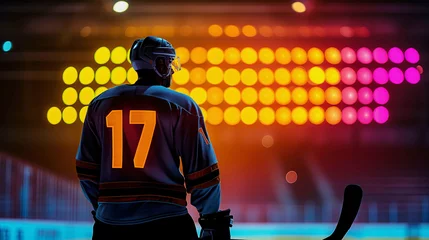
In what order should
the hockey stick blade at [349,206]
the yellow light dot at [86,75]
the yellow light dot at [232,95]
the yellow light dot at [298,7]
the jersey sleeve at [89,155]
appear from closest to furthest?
the hockey stick blade at [349,206], the jersey sleeve at [89,155], the yellow light dot at [232,95], the yellow light dot at [86,75], the yellow light dot at [298,7]

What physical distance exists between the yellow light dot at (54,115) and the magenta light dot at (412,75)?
1476 mm

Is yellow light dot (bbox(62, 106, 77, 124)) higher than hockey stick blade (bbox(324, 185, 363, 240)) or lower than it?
higher

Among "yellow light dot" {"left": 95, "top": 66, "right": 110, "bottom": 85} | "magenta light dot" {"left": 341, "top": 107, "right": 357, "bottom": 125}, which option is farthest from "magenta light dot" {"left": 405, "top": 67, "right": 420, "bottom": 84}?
"yellow light dot" {"left": 95, "top": 66, "right": 110, "bottom": 85}

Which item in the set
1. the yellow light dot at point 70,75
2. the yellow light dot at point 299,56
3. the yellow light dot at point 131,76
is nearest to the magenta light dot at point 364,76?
the yellow light dot at point 299,56

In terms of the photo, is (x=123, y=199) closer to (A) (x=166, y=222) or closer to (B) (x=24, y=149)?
(A) (x=166, y=222)

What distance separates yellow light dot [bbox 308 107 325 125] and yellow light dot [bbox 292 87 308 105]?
0.17 ft

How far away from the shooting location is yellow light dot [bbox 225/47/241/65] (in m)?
2.93

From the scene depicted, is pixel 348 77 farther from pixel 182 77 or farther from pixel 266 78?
pixel 182 77

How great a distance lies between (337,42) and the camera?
3.01 m

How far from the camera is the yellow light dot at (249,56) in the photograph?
9.61ft

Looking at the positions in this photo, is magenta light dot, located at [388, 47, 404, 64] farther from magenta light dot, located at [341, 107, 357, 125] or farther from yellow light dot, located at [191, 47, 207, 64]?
yellow light dot, located at [191, 47, 207, 64]

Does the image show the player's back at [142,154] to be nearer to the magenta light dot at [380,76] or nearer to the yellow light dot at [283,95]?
the yellow light dot at [283,95]

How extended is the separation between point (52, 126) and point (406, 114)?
1499 mm

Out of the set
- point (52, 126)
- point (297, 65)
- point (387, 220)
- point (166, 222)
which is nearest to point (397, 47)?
point (297, 65)
